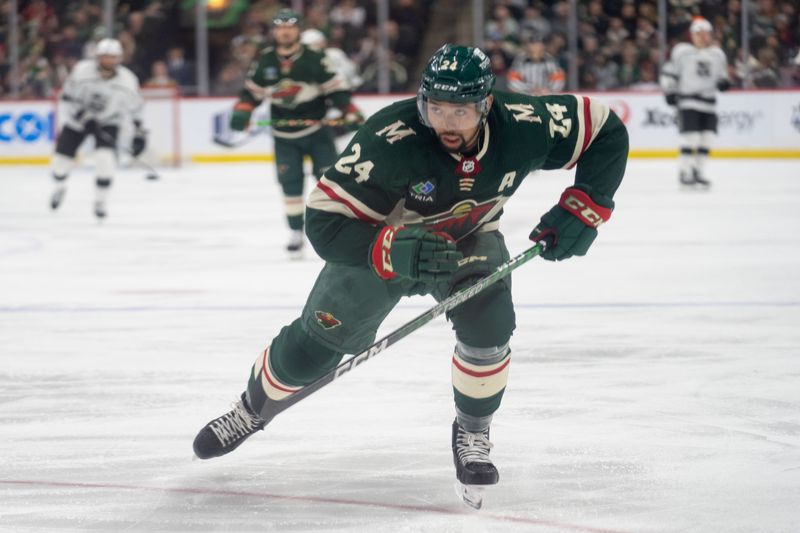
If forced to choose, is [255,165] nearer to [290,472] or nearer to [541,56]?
[541,56]

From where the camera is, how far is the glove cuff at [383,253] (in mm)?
2898

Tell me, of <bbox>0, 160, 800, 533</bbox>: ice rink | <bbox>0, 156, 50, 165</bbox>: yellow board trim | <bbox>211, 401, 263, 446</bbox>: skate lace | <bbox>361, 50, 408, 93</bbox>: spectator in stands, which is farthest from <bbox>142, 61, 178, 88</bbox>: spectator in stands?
<bbox>211, 401, 263, 446</bbox>: skate lace

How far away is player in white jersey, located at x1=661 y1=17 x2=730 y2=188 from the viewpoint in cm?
1208

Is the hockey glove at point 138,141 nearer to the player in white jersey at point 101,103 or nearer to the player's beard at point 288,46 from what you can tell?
the player in white jersey at point 101,103

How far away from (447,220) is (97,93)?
7.46m

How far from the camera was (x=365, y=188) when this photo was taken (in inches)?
115

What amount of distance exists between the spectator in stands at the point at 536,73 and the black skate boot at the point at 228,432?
10360 millimetres

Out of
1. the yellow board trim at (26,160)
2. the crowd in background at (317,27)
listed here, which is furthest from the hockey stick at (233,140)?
the yellow board trim at (26,160)

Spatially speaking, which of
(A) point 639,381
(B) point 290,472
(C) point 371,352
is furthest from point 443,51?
(A) point 639,381

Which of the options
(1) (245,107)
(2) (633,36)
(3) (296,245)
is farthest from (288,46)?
(2) (633,36)

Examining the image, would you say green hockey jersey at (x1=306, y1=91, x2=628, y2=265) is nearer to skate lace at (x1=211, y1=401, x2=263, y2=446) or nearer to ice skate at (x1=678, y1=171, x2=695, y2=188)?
skate lace at (x1=211, y1=401, x2=263, y2=446)

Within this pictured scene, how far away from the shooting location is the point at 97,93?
33.3ft

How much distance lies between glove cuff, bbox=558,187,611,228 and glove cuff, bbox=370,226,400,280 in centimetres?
43

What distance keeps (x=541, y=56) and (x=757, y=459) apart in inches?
418
